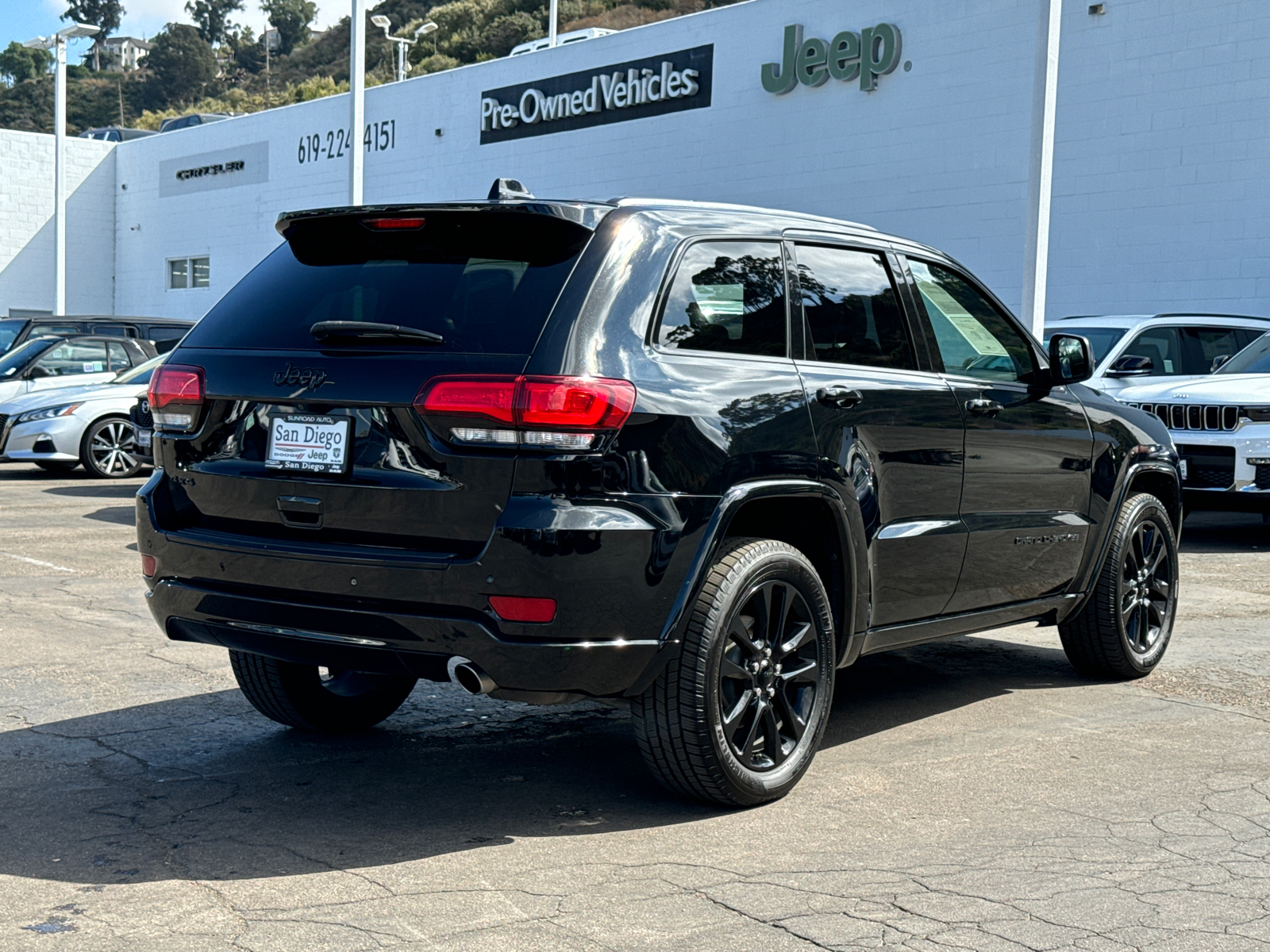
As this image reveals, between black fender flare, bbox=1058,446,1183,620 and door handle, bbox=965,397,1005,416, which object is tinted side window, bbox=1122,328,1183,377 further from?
door handle, bbox=965,397,1005,416

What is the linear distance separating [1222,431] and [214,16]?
14102 cm

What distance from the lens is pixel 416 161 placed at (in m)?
32.0

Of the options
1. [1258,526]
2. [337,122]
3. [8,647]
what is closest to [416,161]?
[337,122]

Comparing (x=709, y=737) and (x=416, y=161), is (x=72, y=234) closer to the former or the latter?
(x=416, y=161)

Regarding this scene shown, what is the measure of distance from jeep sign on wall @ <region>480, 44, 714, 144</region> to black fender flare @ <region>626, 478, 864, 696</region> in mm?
21282

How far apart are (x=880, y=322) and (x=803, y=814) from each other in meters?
1.81

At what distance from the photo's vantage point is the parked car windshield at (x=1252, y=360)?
40.6 feet

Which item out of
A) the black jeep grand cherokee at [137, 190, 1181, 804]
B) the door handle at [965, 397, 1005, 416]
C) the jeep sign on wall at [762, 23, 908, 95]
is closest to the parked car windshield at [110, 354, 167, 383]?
the jeep sign on wall at [762, 23, 908, 95]

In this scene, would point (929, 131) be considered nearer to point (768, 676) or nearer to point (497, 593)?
point (768, 676)

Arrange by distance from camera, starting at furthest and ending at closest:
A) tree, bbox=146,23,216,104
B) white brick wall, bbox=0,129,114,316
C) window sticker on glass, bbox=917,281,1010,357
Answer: tree, bbox=146,23,216,104 < white brick wall, bbox=0,129,114,316 < window sticker on glass, bbox=917,281,1010,357

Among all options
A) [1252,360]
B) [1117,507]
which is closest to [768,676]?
[1117,507]

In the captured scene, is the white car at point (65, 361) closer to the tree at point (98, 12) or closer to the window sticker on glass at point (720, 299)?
the window sticker on glass at point (720, 299)

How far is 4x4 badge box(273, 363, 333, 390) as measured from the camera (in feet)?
13.8

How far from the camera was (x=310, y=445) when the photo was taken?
4.23 metres
